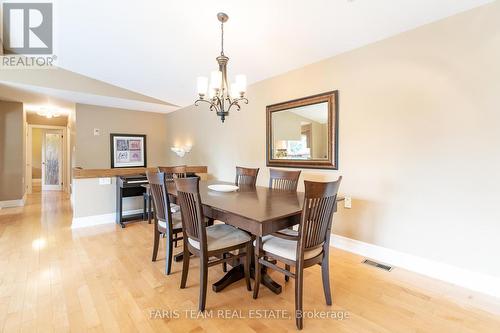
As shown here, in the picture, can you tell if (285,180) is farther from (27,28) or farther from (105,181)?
(27,28)

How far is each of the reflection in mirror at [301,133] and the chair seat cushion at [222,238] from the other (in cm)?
159

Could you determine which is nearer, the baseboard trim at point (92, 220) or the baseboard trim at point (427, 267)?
the baseboard trim at point (427, 267)

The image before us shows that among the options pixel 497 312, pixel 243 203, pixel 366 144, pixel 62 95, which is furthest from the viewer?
pixel 62 95

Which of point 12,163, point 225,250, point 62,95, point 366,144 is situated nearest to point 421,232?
point 366,144

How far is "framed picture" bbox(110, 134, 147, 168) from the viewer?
5512 millimetres

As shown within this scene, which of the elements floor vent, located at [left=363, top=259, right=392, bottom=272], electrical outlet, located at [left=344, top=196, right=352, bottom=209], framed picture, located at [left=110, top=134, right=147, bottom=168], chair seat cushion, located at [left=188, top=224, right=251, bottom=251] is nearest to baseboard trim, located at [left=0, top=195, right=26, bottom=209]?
framed picture, located at [left=110, top=134, right=147, bottom=168]

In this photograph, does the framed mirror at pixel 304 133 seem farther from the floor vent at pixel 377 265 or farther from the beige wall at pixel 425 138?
the floor vent at pixel 377 265

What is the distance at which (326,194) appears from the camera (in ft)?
5.43

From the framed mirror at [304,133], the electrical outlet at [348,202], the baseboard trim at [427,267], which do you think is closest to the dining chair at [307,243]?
the baseboard trim at [427,267]

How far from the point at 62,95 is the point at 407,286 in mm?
5756

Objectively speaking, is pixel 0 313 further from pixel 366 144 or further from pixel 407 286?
pixel 366 144

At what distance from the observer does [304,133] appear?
328cm

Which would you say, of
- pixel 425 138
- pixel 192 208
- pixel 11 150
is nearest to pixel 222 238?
pixel 192 208

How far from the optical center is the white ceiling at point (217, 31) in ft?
7.40
